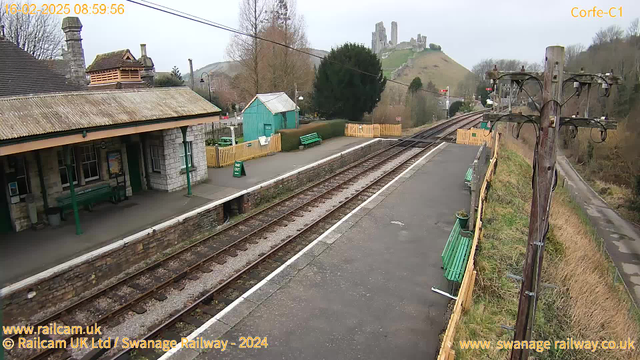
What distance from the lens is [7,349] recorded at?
708 centimetres

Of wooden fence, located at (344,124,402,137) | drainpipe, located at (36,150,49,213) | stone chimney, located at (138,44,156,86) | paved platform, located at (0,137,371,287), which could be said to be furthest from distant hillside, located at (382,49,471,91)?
drainpipe, located at (36,150,49,213)

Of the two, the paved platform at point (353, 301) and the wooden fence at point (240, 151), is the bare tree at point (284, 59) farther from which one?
the paved platform at point (353, 301)

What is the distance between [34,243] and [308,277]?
713 centimetres

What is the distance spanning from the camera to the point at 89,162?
12773 mm

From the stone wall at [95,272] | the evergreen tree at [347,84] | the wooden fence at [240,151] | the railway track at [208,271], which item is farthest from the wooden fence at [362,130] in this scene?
the stone wall at [95,272]

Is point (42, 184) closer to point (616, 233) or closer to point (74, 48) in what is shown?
point (74, 48)

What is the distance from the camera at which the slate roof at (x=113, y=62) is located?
1579 centimetres

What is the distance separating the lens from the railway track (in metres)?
7.76

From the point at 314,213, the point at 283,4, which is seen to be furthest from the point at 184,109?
the point at 283,4

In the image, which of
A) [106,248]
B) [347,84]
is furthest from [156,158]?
[347,84]

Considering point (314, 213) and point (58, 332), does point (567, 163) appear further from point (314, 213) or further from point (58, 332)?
point (58, 332)

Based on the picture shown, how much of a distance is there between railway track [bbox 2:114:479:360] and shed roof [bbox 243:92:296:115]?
9.65 meters

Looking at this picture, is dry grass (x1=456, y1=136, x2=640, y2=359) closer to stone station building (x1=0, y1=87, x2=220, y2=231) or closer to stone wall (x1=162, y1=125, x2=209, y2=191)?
stone station building (x1=0, y1=87, x2=220, y2=231)

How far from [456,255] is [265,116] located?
1863 cm
